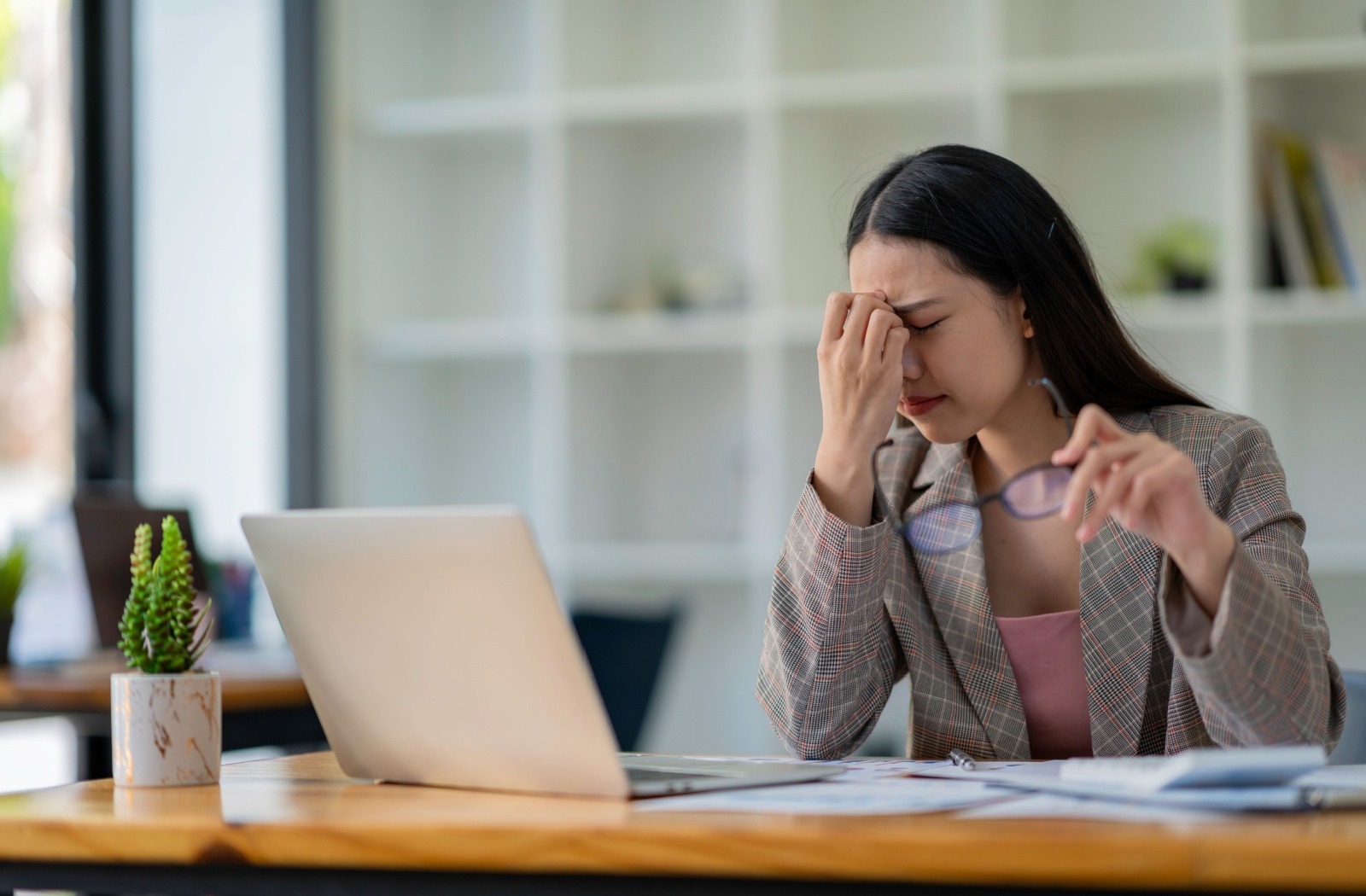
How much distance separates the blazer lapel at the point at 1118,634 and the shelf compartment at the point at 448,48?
8.79 ft

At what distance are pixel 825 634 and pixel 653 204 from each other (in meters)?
2.43

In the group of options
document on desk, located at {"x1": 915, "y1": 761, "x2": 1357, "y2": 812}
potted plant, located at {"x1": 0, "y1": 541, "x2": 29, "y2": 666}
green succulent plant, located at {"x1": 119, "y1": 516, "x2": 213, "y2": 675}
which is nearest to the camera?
document on desk, located at {"x1": 915, "y1": 761, "x2": 1357, "y2": 812}

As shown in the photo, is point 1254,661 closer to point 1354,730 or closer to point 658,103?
point 1354,730

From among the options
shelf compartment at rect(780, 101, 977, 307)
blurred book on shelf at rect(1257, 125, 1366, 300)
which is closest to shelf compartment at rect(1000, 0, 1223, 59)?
shelf compartment at rect(780, 101, 977, 307)

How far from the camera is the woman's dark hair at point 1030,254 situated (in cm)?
142

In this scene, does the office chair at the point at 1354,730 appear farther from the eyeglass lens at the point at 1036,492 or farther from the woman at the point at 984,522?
the eyeglass lens at the point at 1036,492

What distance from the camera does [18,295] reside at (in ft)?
10.0

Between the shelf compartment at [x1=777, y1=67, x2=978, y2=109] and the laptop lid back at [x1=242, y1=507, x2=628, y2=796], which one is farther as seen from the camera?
the shelf compartment at [x1=777, y1=67, x2=978, y2=109]

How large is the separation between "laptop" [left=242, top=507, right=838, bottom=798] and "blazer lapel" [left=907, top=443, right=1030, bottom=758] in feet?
1.16

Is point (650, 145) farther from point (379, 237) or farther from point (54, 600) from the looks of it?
point (54, 600)

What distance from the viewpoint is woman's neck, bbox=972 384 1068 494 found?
5.04 ft

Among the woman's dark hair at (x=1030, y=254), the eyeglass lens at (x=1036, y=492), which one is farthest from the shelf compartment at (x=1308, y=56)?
the eyeglass lens at (x=1036, y=492)

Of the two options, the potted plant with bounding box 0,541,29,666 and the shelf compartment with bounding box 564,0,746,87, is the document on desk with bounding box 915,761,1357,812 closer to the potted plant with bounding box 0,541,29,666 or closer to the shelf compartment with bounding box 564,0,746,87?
the potted plant with bounding box 0,541,29,666

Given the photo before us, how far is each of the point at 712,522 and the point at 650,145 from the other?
38.3 inches
